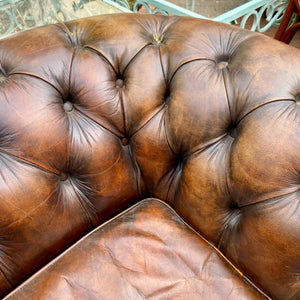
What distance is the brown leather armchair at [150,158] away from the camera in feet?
2.13

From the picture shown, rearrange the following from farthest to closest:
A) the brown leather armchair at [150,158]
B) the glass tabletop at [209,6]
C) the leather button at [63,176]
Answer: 1. the glass tabletop at [209,6]
2. the leather button at [63,176]
3. the brown leather armchair at [150,158]

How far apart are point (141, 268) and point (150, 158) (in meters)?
0.27

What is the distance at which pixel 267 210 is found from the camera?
643mm

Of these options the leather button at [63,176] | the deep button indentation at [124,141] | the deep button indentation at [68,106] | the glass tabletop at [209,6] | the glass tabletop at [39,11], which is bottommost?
the leather button at [63,176]

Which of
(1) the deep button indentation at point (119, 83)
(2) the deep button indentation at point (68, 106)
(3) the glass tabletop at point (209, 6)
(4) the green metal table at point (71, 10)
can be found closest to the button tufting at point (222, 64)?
(1) the deep button indentation at point (119, 83)

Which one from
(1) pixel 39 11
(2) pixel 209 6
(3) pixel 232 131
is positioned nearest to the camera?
(3) pixel 232 131

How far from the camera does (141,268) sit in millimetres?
728

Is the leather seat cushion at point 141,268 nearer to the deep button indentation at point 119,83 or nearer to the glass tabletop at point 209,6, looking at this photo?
the deep button indentation at point 119,83

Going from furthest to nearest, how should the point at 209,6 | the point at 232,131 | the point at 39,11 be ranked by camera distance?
the point at 209,6
the point at 39,11
the point at 232,131

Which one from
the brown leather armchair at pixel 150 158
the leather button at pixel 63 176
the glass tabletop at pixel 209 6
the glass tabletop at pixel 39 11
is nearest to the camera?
the brown leather armchair at pixel 150 158

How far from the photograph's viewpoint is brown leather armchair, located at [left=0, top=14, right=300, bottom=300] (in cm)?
65

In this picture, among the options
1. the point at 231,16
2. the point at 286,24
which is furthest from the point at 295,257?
the point at 286,24

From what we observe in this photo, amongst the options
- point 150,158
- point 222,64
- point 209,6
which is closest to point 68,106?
point 150,158

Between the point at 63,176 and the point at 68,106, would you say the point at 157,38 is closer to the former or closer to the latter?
the point at 68,106
